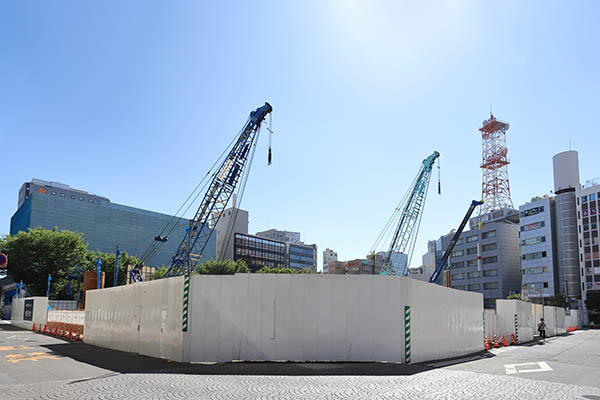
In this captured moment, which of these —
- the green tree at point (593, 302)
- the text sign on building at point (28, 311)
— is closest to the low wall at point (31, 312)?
the text sign on building at point (28, 311)

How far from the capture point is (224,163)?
60.0 m

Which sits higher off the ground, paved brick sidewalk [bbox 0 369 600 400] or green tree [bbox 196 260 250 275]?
green tree [bbox 196 260 250 275]

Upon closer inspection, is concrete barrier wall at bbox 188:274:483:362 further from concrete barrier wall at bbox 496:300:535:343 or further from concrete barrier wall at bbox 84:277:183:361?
concrete barrier wall at bbox 496:300:535:343

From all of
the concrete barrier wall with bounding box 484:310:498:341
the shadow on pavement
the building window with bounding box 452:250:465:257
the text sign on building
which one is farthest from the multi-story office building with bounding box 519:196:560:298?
the shadow on pavement

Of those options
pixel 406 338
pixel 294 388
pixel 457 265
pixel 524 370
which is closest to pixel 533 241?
pixel 457 265

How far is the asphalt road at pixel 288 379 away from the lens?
38.6 ft

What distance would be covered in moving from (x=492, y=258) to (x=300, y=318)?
115952 millimetres

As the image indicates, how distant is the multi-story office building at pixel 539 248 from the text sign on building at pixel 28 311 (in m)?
97.3

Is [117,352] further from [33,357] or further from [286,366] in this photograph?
[286,366]

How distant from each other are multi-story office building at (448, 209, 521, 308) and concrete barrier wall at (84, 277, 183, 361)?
107581mm

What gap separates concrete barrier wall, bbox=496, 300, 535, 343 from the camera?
31650 millimetres

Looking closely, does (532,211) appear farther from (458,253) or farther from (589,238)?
(458,253)

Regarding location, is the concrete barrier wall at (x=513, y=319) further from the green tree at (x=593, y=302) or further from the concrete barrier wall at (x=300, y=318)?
the green tree at (x=593, y=302)

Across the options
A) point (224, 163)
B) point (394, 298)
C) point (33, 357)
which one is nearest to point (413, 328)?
point (394, 298)
